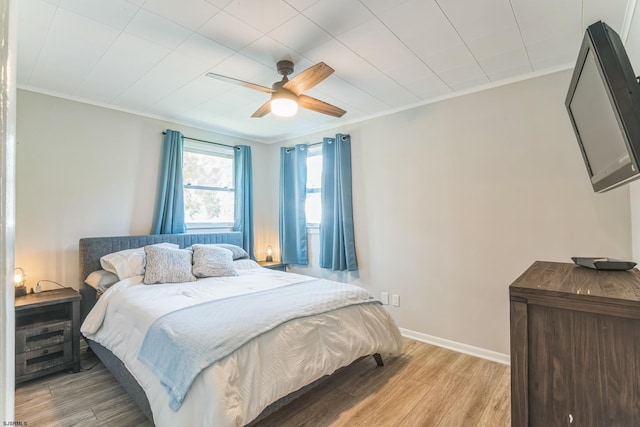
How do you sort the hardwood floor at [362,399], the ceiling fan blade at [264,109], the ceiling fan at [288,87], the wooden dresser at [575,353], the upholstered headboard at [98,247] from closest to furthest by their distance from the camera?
1. the wooden dresser at [575,353]
2. the hardwood floor at [362,399]
3. the ceiling fan at [288,87]
4. the ceiling fan blade at [264,109]
5. the upholstered headboard at [98,247]

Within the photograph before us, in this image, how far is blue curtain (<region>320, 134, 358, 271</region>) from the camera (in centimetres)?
370

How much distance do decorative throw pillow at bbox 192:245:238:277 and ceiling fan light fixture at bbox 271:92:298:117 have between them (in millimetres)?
→ 1656

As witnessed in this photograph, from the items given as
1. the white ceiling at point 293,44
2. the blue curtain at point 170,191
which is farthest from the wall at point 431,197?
the white ceiling at point 293,44

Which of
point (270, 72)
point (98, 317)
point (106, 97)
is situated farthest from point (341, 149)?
point (98, 317)

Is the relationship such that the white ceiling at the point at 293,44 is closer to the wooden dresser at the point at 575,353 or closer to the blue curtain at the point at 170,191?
the blue curtain at the point at 170,191

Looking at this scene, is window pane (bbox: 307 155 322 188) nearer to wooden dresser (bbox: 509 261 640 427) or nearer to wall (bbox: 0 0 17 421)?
wooden dresser (bbox: 509 261 640 427)

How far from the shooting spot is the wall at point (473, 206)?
7.88 feet

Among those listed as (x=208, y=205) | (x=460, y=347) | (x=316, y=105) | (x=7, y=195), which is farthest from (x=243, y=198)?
(x=7, y=195)

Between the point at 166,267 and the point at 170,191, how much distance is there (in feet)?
3.54

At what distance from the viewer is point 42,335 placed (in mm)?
2406

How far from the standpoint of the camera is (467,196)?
2.89m

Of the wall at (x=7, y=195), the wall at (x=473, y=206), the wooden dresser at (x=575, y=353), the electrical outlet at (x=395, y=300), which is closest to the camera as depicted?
the wall at (x=7, y=195)

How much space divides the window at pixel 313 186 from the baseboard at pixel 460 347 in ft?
6.04

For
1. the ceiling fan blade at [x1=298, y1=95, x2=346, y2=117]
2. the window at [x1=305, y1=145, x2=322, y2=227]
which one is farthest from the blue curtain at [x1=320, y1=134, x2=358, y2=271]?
the ceiling fan blade at [x1=298, y1=95, x2=346, y2=117]
